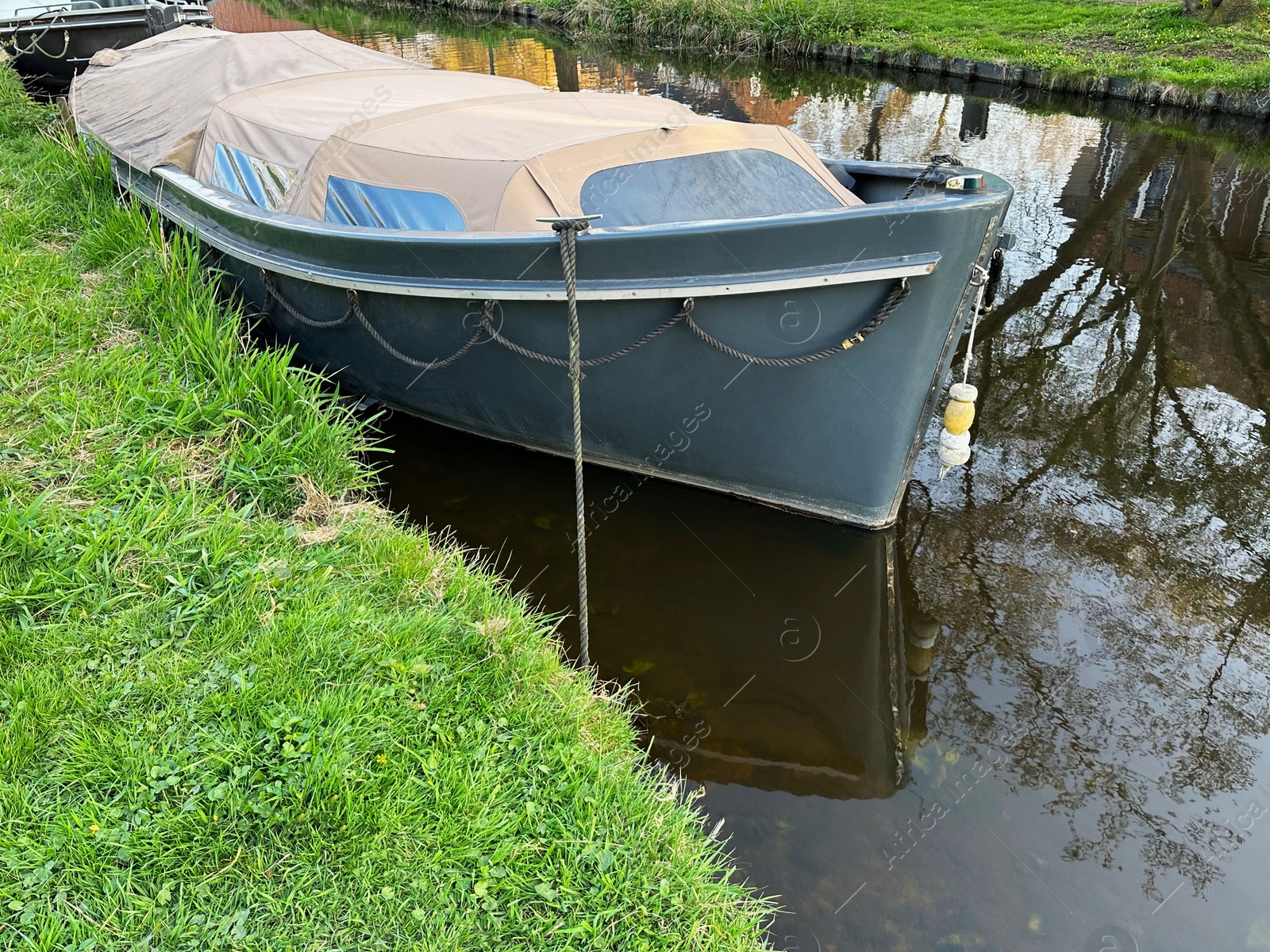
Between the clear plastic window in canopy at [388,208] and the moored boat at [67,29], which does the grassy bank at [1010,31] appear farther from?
the clear plastic window in canopy at [388,208]

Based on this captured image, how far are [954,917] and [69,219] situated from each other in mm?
6519

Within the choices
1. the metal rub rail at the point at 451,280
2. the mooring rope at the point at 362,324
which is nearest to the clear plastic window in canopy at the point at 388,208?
the metal rub rail at the point at 451,280

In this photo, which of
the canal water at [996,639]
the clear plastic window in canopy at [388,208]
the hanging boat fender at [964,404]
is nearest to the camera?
the canal water at [996,639]

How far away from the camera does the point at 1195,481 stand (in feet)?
16.2

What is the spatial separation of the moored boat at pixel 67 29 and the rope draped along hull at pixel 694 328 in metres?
8.97

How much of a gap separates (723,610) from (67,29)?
1251 cm

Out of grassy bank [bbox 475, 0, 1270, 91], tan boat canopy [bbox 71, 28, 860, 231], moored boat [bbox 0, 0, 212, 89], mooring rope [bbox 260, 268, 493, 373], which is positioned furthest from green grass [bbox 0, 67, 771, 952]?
grassy bank [bbox 475, 0, 1270, 91]

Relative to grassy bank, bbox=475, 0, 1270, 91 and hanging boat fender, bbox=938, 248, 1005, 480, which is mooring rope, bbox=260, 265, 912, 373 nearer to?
hanging boat fender, bbox=938, 248, 1005, 480

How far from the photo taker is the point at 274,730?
2406 millimetres

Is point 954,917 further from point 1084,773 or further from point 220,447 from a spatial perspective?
point 220,447

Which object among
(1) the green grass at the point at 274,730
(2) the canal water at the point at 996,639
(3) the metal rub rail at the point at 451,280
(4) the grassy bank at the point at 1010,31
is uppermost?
(4) the grassy bank at the point at 1010,31

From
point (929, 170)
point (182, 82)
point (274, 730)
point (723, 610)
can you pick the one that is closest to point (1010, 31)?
point (929, 170)

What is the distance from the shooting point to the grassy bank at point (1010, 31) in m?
12.4

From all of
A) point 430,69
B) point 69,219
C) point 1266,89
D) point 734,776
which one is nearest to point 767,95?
point 1266,89
